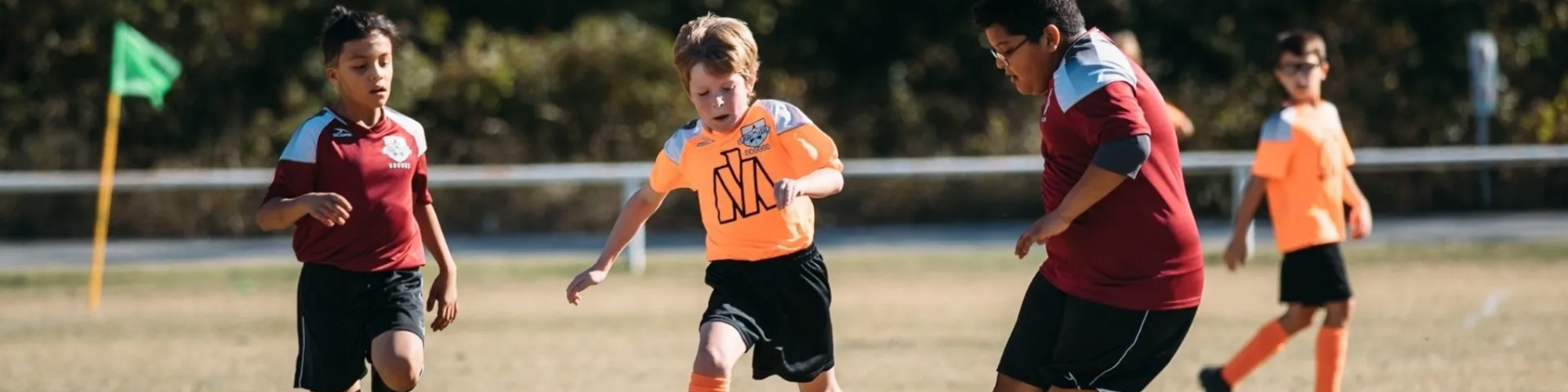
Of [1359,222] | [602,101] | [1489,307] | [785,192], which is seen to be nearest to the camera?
[785,192]

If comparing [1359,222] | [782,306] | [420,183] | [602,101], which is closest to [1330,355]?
[1359,222]

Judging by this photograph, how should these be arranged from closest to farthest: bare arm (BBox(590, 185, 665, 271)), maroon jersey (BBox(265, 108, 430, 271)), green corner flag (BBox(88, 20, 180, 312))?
maroon jersey (BBox(265, 108, 430, 271)) → bare arm (BBox(590, 185, 665, 271)) → green corner flag (BBox(88, 20, 180, 312))

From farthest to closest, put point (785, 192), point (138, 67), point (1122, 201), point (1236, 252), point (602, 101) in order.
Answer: point (602, 101)
point (138, 67)
point (1236, 252)
point (785, 192)
point (1122, 201)

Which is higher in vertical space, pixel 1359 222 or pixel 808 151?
pixel 808 151

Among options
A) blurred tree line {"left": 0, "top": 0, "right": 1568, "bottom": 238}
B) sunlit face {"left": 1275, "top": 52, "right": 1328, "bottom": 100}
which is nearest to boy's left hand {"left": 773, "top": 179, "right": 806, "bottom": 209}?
sunlit face {"left": 1275, "top": 52, "right": 1328, "bottom": 100}

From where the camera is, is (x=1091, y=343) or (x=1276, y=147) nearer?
(x=1091, y=343)

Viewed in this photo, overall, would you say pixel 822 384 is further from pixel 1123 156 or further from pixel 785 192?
pixel 1123 156

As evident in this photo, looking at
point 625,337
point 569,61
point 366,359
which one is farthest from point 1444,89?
point 366,359

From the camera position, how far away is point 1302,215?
24.2ft

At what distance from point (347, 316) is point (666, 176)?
1052 millimetres

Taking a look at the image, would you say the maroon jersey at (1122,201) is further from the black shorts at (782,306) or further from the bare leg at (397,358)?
the bare leg at (397,358)

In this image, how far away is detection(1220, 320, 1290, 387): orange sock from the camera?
23.9ft

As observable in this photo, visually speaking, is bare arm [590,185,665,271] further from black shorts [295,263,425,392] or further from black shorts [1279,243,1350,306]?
black shorts [1279,243,1350,306]

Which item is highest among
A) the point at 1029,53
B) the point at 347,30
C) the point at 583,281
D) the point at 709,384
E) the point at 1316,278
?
the point at 347,30
